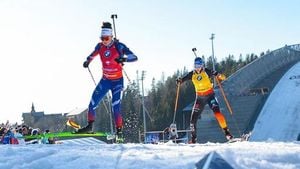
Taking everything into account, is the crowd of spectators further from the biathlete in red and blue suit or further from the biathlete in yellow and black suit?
the biathlete in yellow and black suit

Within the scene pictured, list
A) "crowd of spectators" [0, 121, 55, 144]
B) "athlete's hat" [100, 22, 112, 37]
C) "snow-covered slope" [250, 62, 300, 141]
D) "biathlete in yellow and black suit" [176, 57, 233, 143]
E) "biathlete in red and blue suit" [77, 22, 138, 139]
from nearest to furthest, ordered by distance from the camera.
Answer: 1. "biathlete in red and blue suit" [77, 22, 138, 139]
2. "athlete's hat" [100, 22, 112, 37]
3. "biathlete in yellow and black suit" [176, 57, 233, 143]
4. "crowd of spectators" [0, 121, 55, 144]
5. "snow-covered slope" [250, 62, 300, 141]

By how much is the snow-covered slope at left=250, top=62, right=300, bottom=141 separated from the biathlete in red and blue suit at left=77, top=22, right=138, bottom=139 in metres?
27.8

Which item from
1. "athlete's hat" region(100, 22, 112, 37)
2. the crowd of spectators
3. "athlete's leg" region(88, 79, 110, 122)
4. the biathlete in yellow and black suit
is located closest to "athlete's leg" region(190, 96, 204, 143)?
the biathlete in yellow and black suit

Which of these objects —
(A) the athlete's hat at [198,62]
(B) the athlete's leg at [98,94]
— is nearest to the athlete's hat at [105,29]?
(B) the athlete's leg at [98,94]

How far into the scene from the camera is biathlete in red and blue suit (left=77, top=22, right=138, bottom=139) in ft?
38.3

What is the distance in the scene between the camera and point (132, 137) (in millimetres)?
66625

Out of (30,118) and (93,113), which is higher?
(30,118)

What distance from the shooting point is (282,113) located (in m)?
45.4

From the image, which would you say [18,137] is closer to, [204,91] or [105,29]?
[105,29]

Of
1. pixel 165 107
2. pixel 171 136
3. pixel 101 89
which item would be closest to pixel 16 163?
pixel 101 89

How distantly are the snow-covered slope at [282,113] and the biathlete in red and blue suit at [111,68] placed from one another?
91.1 ft

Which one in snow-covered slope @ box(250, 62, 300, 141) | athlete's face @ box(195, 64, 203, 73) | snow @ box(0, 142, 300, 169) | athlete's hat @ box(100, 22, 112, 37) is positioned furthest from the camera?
snow-covered slope @ box(250, 62, 300, 141)

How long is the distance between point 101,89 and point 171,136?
9.79m

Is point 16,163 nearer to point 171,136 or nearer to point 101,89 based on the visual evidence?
point 101,89
